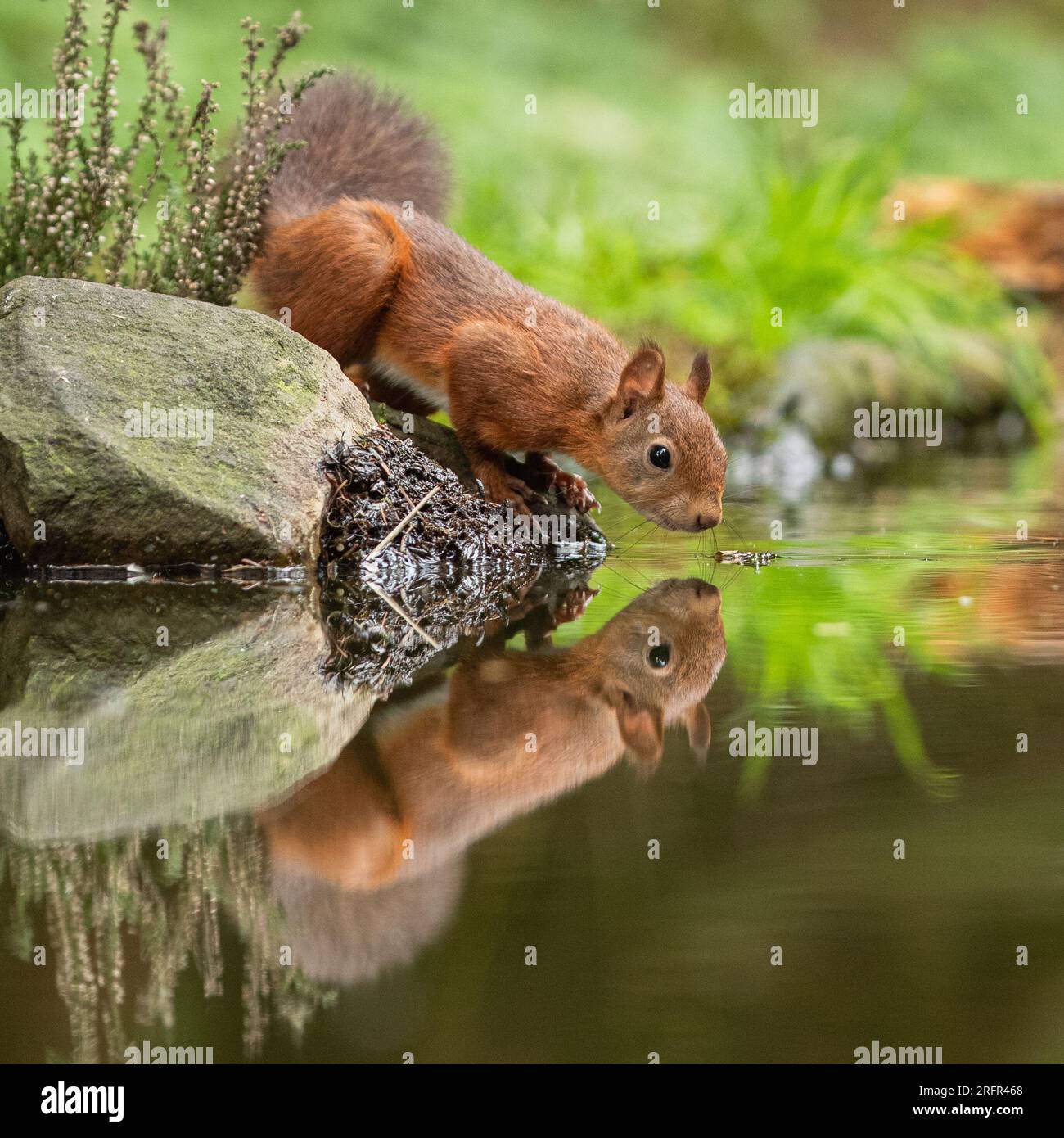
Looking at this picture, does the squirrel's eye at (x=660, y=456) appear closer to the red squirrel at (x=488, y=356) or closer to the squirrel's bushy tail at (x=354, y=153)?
the red squirrel at (x=488, y=356)

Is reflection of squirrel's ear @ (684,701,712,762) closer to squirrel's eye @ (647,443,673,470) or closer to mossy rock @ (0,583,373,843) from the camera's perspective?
mossy rock @ (0,583,373,843)

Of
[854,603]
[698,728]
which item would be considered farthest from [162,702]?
[854,603]

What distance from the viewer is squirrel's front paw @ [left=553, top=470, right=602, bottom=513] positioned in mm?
5367

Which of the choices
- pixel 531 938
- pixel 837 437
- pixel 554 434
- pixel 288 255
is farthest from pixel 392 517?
pixel 837 437

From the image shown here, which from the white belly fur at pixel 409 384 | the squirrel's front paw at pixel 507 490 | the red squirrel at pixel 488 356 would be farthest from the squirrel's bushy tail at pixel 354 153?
the squirrel's front paw at pixel 507 490

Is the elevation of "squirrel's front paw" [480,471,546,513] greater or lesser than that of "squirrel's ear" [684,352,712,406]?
lesser

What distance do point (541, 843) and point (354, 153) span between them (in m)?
4.20

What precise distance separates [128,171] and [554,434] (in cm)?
184

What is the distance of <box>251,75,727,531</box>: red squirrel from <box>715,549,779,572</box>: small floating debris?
221 mm

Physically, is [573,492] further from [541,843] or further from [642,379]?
[541,843]

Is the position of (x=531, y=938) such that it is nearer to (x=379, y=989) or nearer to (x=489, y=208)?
(x=379, y=989)

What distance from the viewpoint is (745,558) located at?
504cm

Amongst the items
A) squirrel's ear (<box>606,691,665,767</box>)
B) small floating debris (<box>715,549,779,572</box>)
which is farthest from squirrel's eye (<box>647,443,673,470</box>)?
squirrel's ear (<box>606,691,665,767</box>)

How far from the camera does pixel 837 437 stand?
9.27 m
